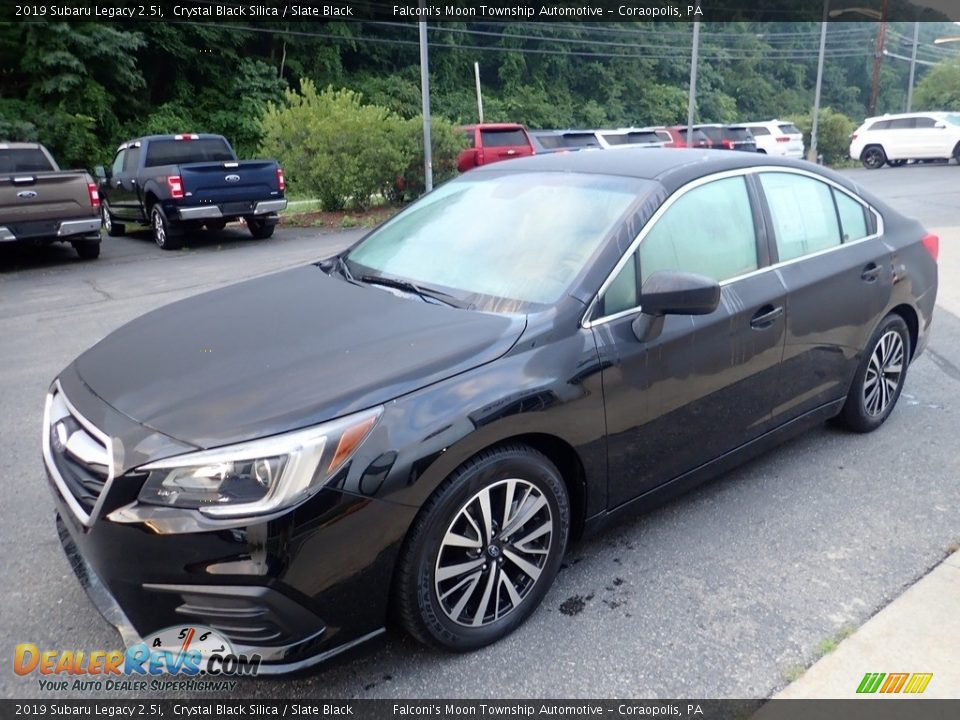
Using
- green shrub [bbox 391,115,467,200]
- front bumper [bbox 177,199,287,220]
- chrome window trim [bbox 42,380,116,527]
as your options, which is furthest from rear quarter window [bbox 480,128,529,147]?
chrome window trim [bbox 42,380,116,527]

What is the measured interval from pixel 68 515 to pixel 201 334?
815 mm

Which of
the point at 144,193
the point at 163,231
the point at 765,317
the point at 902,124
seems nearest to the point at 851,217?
the point at 765,317

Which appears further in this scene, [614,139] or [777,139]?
[777,139]

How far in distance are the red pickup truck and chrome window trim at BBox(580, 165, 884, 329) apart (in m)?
15.6

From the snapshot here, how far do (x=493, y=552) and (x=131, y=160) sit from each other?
13695 mm

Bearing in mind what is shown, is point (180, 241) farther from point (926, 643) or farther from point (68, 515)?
point (926, 643)

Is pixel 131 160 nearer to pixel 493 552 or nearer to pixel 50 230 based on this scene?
pixel 50 230

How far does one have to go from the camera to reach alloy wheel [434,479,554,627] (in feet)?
8.34

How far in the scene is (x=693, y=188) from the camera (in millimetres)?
3371

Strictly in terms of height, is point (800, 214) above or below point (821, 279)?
above

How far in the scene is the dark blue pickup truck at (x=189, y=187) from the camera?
40.6 ft

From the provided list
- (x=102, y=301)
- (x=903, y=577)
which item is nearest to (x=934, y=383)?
(x=903, y=577)

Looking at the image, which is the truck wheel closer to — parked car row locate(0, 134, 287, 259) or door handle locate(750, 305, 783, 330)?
parked car row locate(0, 134, 287, 259)

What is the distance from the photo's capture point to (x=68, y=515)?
2.46 meters
